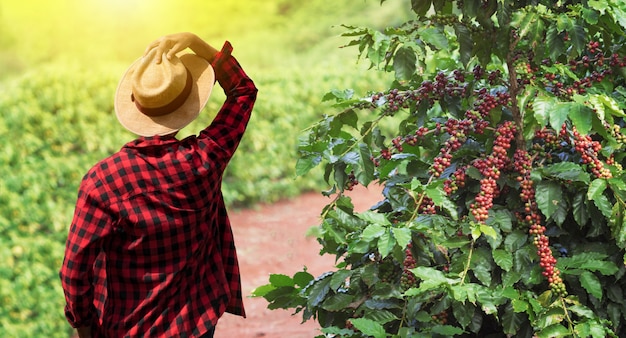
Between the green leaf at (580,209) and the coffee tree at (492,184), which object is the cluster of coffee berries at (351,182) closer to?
the coffee tree at (492,184)

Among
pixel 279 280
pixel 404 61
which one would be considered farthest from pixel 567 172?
pixel 279 280

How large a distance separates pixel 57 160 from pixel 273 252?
1486mm

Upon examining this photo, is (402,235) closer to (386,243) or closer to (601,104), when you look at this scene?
(386,243)

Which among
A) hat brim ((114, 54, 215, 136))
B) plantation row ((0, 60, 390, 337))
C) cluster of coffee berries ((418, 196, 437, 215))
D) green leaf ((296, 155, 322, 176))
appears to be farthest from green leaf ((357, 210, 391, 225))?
plantation row ((0, 60, 390, 337))

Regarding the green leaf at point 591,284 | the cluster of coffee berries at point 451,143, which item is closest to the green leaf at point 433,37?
the cluster of coffee berries at point 451,143

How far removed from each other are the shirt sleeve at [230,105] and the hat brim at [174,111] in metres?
0.04

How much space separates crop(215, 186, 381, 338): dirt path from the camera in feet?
15.6

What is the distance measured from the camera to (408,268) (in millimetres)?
2396

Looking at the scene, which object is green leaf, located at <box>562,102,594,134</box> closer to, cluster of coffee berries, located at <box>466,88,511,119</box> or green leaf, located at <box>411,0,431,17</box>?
cluster of coffee berries, located at <box>466,88,511,119</box>

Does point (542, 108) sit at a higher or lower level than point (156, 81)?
lower

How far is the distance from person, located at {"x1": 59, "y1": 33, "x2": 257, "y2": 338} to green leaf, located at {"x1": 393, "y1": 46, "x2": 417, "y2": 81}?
1.23ft

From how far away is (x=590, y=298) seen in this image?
7.96 ft

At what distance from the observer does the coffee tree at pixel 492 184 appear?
88.3 inches

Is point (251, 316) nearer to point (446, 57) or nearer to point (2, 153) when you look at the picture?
point (2, 153)
